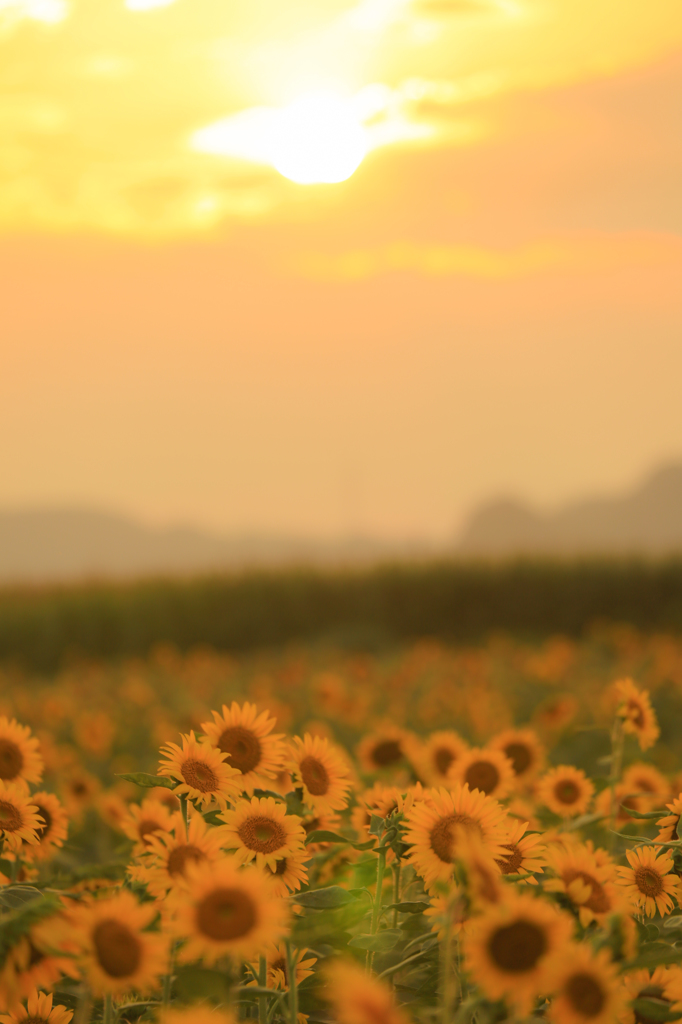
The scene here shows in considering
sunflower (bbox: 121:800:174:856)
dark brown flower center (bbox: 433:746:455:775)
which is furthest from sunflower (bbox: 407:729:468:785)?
sunflower (bbox: 121:800:174:856)

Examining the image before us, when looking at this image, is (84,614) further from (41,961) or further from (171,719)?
(41,961)

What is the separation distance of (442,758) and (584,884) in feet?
5.50

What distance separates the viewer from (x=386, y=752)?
3293 millimetres

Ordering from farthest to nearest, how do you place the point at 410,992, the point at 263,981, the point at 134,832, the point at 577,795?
the point at 577,795
the point at 134,832
the point at 410,992
the point at 263,981

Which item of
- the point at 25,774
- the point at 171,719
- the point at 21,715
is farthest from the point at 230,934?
the point at 21,715

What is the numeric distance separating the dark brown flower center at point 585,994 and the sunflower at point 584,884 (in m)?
0.28

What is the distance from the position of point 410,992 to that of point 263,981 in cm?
29

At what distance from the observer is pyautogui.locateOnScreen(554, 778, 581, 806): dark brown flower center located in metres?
2.66

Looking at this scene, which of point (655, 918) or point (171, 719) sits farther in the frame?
point (171, 719)

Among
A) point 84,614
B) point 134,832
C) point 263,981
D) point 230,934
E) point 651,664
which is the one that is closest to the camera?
point 230,934

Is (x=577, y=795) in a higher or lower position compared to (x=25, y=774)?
lower

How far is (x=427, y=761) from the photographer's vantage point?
301 cm

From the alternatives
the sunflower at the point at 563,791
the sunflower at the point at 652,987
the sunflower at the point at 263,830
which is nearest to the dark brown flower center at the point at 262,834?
the sunflower at the point at 263,830

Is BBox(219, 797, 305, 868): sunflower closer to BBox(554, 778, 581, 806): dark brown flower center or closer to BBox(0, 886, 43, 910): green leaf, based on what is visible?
BBox(0, 886, 43, 910): green leaf
